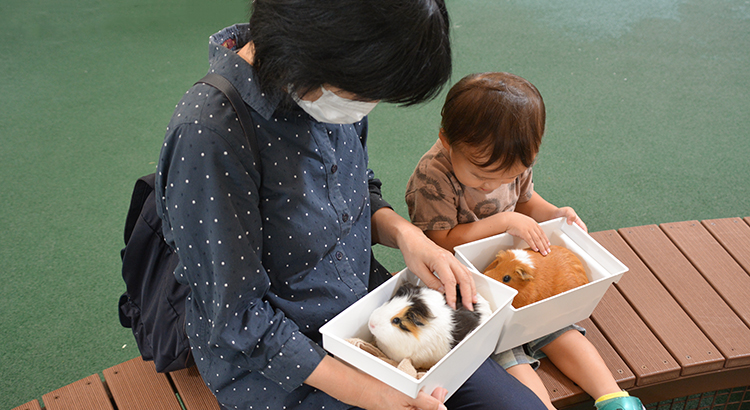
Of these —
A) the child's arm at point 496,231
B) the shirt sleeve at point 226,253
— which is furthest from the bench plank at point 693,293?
the shirt sleeve at point 226,253

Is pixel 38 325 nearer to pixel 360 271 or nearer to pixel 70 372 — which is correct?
pixel 70 372

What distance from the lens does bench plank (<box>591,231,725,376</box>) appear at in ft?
4.40

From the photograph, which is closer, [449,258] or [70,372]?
[449,258]

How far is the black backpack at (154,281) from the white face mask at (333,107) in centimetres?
38

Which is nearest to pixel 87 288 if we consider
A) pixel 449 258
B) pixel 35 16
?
pixel 449 258

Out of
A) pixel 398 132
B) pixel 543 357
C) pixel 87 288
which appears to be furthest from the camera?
pixel 398 132

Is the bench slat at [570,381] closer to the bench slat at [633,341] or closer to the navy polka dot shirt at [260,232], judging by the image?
the bench slat at [633,341]

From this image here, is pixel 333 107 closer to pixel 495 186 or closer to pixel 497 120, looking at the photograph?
pixel 497 120

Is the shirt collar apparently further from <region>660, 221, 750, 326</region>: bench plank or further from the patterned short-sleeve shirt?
<region>660, 221, 750, 326</region>: bench plank

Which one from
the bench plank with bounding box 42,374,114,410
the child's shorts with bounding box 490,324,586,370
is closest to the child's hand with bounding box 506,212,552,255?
the child's shorts with bounding box 490,324,586,370

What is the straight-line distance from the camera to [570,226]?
1.32m

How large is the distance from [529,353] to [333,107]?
828 millimetres

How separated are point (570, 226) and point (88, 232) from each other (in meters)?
1.73

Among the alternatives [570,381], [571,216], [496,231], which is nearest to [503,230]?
[496,231]
